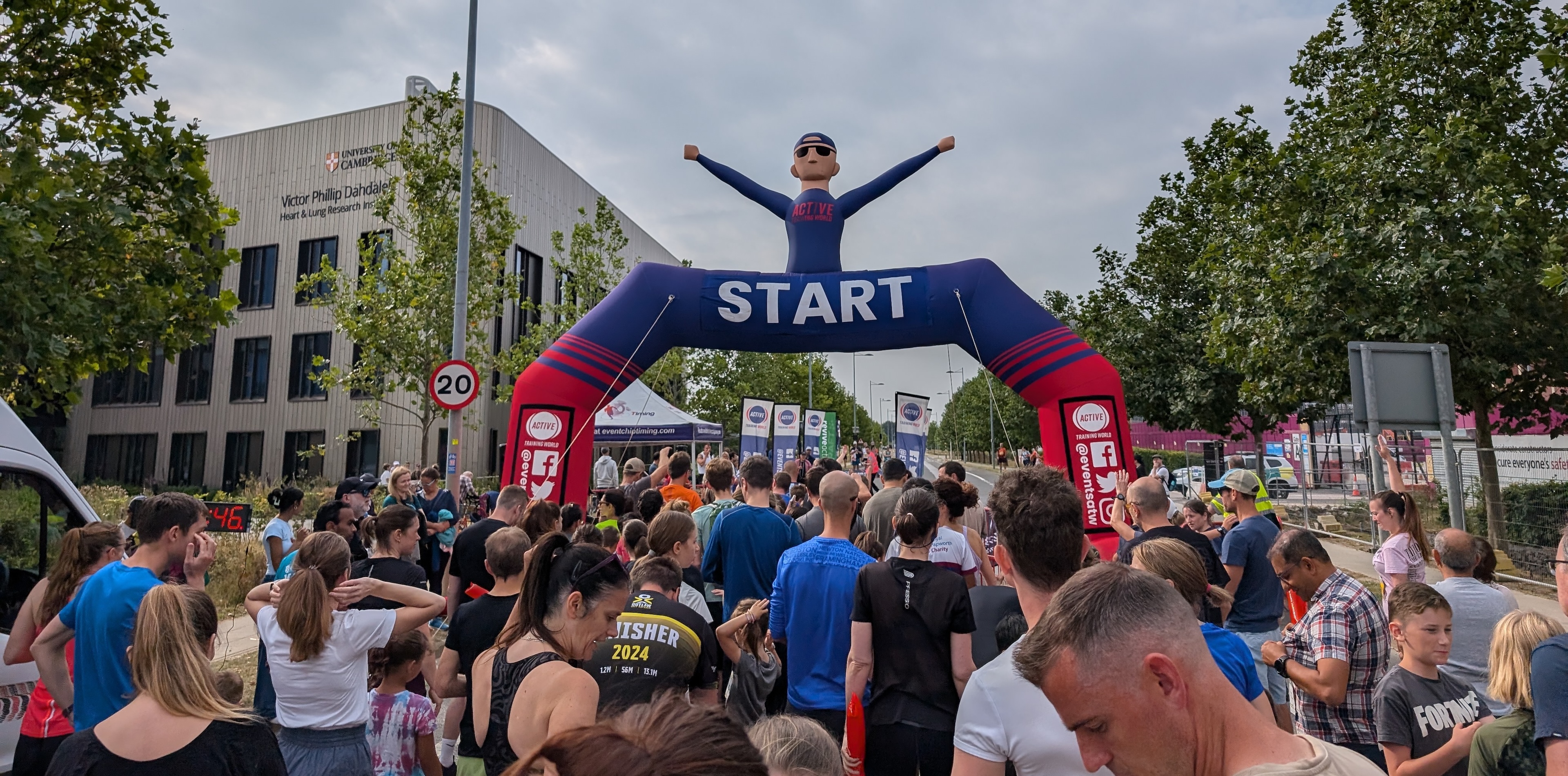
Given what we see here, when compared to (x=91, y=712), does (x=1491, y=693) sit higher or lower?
higher

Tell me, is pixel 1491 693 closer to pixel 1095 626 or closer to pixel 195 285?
pixel 1095 626

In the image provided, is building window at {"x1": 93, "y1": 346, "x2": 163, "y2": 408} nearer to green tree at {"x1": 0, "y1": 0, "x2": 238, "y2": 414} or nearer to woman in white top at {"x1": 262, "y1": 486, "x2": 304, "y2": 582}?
green tree at {"x1": 0, "y1": 0, "x2": 238, "y2": 414}

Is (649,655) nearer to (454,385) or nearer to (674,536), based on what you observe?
(674,536)

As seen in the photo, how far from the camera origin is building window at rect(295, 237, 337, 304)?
97.9ft

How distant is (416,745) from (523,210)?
1177 inches

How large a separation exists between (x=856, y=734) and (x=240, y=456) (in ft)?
111

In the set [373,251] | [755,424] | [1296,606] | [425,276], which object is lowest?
[1296,606]

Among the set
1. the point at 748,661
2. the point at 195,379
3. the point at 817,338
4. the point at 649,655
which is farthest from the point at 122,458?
the point at 649,655

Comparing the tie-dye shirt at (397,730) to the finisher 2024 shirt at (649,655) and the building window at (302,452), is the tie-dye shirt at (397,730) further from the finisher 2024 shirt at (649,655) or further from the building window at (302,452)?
the building window at (302,452)

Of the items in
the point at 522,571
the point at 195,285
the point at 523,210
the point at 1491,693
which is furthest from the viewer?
the point at 523,210

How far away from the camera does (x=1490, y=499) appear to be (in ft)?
38.7

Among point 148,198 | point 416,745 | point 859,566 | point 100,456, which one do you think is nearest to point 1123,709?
point 859,566

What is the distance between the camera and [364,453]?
95.5 feet

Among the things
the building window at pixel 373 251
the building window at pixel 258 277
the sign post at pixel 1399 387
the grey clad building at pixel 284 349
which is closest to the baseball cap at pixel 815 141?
the sign post at pixel 1399 387
